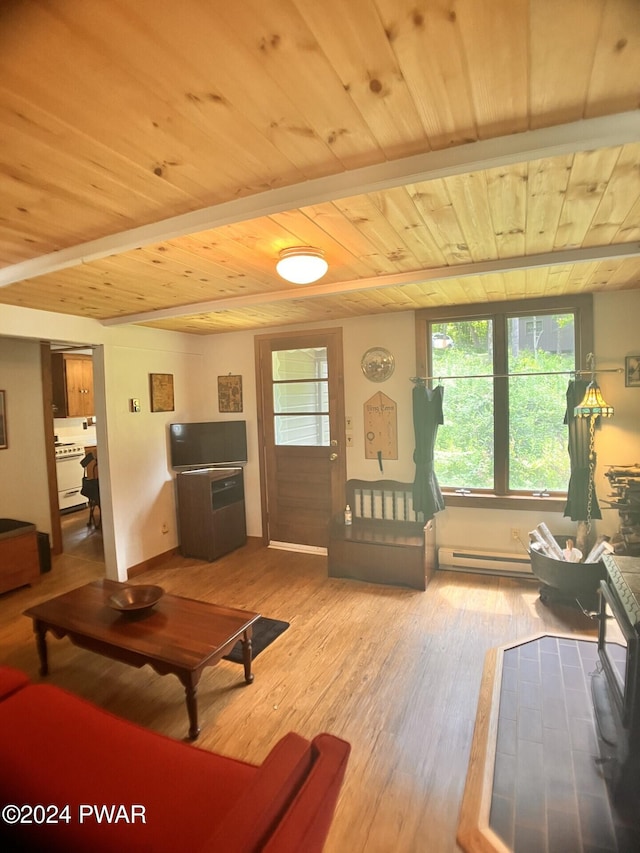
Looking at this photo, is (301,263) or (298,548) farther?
(298,548)

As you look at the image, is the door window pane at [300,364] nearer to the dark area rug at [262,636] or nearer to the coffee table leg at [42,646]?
the dark area rug at [262,636]

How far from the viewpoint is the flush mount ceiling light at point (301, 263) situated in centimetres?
205

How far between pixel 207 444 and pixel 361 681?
2.85m

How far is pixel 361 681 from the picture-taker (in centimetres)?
242

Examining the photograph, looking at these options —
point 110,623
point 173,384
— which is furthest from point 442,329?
point 110,623

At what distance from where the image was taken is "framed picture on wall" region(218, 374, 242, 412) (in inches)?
186

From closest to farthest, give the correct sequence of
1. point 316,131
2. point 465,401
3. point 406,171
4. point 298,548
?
point 316,131, point 406,171, point 465,401, point 298,548

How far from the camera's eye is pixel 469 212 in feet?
5.78

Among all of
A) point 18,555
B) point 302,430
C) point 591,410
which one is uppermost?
point 591,410

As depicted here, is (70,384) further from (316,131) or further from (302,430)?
(316,131)

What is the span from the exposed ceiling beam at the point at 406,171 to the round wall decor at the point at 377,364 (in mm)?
2532

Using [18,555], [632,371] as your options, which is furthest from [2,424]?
[632,371]

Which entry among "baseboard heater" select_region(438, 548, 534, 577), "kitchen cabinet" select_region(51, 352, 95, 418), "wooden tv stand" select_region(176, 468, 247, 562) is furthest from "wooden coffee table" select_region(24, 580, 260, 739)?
"kitchen cabinet" select_region(51, 352, 95, 418)

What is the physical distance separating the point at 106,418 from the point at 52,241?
6.77 ft
